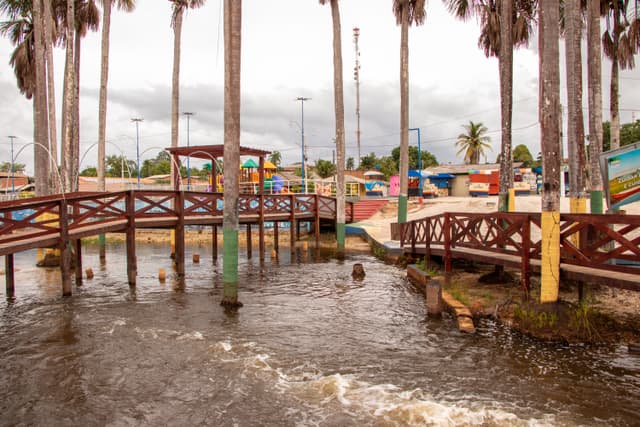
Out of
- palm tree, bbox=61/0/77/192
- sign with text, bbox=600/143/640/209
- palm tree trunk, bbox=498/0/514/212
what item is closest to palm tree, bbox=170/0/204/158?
palm tree, bbox=61/0/77/192

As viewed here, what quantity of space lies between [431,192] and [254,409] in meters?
36.9

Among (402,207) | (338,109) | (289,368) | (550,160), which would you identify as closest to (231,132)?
(289,368)

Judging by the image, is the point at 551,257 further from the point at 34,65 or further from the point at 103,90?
the point at 34,65

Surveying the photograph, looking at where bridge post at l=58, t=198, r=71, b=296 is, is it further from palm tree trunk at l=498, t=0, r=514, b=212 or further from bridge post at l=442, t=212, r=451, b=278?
palm tree trunk at l=498, t=0, r=514, b=212

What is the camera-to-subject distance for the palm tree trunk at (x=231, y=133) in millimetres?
10453

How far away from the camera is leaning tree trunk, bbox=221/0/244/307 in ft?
34.3

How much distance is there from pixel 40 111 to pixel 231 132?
43.5 ft

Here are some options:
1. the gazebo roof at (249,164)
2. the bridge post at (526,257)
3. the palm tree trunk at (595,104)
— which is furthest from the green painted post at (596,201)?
the gazebo roof at (249,164)

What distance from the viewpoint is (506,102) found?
15.0 m

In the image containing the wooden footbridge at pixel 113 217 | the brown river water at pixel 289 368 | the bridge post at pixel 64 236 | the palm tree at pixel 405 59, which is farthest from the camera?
the palm tree at pixel 405 59

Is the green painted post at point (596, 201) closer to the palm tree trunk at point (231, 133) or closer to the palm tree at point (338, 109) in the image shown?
the palm tree trunk at point (231, 133)

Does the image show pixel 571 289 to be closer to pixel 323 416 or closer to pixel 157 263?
pixel 323 416

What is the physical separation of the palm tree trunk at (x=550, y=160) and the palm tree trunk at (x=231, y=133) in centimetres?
611

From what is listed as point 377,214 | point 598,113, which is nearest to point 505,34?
point 598,113
